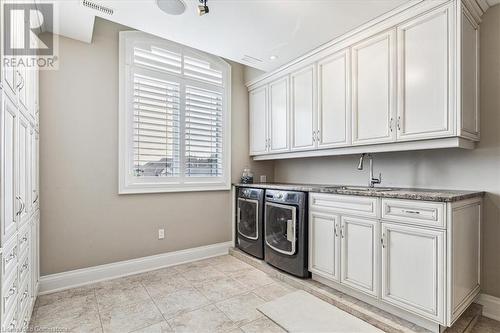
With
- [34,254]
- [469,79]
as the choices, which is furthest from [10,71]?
[469,79]

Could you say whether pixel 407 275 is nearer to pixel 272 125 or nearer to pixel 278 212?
pixel 278 212

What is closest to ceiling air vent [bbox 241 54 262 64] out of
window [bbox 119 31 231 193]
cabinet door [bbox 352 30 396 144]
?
window [bbox 119 31 231 193]

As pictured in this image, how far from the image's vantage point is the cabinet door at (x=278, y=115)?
345 centimetres

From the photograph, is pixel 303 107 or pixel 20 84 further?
pixel 303 107

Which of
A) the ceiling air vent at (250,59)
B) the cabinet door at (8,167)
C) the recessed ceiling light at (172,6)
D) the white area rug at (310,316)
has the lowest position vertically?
the white area rug at (310,316)

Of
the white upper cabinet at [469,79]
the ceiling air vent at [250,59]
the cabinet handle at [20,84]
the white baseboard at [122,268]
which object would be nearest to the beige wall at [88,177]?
the white baseboard at [122,268]

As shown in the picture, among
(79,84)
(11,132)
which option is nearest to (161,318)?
(11,132)

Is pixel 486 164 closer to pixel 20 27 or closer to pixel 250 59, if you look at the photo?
pixel 250 59

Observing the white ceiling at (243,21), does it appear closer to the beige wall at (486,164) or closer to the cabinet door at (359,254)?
the beige wall at (486,164)

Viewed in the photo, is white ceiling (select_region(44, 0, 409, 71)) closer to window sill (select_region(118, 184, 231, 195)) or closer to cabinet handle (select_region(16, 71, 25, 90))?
cabinet handle (select_region(16, 71, 25, 90))

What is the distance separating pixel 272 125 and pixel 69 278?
292cm

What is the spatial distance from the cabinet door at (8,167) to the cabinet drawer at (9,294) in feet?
0.79

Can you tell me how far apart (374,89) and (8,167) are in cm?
276

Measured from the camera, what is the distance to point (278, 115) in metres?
3.58
